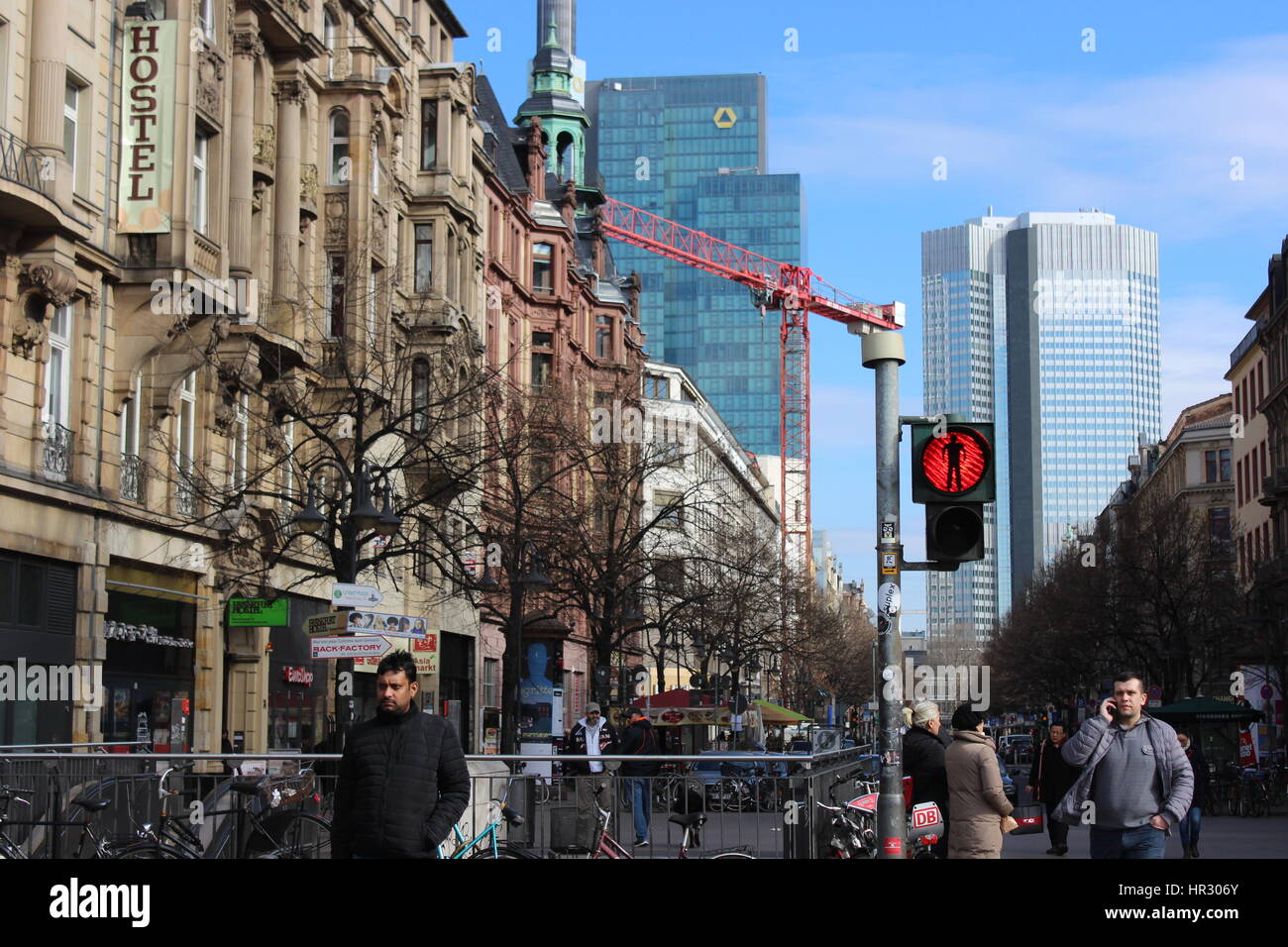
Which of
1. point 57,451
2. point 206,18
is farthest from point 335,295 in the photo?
point 57,451

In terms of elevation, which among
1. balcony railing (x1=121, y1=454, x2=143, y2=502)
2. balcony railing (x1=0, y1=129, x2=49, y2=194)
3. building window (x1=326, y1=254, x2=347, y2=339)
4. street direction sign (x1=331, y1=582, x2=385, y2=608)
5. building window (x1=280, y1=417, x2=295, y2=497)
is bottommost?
street direction sign (x1=331, y1=582, x2=385, y2=608)

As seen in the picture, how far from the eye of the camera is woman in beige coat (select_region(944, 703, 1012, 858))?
12484mm

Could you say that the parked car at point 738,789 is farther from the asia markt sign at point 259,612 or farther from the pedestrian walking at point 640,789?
the asia markt sign at point 259,612

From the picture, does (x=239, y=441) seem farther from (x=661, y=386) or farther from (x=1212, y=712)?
(x=661, y=386)

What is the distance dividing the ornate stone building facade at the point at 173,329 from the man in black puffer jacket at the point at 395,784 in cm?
1577

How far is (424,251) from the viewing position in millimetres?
45312

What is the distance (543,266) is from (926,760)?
51.0m

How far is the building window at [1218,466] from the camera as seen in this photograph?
99500 millimetres

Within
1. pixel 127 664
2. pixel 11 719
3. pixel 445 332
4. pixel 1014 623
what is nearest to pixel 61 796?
pixel 11 719

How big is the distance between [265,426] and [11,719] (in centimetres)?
718

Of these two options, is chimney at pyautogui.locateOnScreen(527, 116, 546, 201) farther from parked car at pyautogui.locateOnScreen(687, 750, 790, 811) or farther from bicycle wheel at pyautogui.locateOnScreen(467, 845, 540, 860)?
bicycle wheel at pyautogui.locateOnScreen(467, 845, 540, 860)

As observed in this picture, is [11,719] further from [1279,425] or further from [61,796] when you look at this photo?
[1279,425]

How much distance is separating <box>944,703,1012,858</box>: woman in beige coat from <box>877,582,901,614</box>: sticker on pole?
278 cm

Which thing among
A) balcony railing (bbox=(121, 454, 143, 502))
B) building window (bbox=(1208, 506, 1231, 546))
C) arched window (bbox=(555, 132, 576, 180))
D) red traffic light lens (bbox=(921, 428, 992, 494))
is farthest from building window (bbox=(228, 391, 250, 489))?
arched window (bbox=(555, 132, 576, 180))
